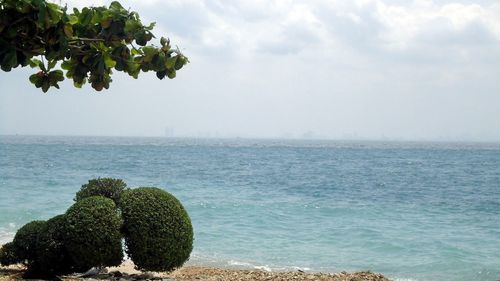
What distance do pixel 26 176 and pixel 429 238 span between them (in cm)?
A: 3408

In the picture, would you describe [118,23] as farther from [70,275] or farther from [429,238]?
[429,238]

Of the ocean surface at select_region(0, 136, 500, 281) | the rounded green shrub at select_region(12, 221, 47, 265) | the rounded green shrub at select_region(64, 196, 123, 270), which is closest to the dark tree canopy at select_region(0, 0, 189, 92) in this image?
the rounded green shrub at select_region(64, 196, 123, 270)

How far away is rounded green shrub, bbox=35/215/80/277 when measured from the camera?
970 cm

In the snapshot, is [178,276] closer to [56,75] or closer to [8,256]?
[8,256]

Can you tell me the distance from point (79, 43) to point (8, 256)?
273 inches

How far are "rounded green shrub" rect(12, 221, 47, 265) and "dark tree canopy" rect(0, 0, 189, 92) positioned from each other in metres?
5.53

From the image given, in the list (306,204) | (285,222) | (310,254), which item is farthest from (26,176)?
(310,254)

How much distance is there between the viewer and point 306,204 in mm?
29156

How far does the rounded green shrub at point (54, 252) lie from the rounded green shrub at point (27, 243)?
1.24 feet

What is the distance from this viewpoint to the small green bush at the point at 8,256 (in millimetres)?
10443

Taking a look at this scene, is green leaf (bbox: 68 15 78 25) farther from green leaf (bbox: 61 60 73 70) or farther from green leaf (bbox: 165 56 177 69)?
green leaf (bbox: 165 56 177 69)

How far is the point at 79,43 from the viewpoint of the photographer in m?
5.00

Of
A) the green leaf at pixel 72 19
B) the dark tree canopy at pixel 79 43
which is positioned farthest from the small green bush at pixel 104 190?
the green leaf at pixel 72 19

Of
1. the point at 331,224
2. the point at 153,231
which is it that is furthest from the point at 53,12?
the point at 331,224
